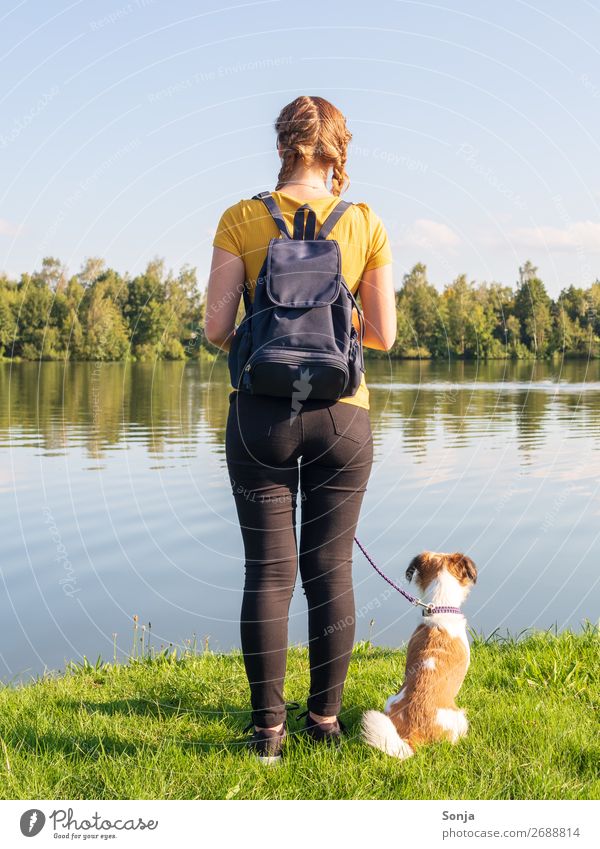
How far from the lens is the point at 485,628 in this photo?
5.80 meters

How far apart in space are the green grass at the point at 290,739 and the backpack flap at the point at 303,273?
6.39 ft

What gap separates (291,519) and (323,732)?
102 centimetres

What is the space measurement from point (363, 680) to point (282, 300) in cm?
238

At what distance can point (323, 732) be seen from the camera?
3691 millimetres

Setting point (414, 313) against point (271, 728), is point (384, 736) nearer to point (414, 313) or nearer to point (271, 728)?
point (271, 728)

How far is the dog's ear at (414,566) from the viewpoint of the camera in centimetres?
416

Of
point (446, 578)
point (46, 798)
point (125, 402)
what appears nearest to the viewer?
point (46, 798)

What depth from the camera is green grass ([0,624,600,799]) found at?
10.8 ft

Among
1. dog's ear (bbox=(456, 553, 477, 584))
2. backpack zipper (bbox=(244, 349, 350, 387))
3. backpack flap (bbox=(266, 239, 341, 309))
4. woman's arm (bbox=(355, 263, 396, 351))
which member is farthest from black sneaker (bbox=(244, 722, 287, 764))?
backpack flap (bbox=(266, 239, 341, 309))

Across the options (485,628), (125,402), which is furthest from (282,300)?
(125,402)

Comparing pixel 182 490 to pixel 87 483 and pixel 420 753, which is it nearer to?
pixel 87 483

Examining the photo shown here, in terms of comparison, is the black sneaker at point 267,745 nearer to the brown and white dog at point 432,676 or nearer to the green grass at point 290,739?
the green grass at point 290,739

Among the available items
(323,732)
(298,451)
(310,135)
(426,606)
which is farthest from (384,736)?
(310,135)

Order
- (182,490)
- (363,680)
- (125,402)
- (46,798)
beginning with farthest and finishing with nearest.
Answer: (125,402) < (182,490) < (363,680) < (46,798)
